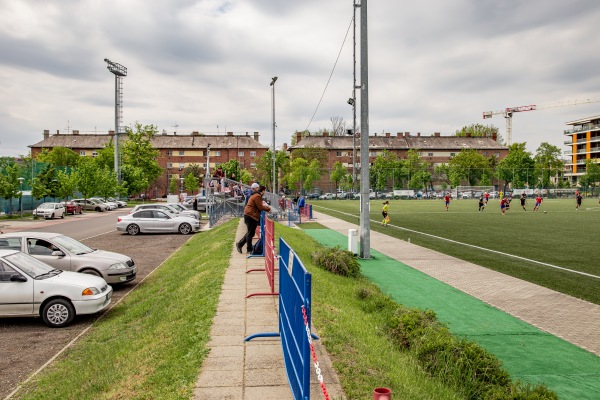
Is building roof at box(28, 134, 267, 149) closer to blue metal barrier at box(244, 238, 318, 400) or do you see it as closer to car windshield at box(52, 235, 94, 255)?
car windshield at box(52, 235, 94, 255)

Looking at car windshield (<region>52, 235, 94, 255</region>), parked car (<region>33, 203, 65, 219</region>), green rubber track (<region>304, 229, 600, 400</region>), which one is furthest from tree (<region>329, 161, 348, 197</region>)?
car windshield (<region>52, 235, 94, 255</region>)

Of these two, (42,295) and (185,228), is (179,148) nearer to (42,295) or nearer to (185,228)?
(185,228)

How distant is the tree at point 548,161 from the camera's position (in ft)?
385

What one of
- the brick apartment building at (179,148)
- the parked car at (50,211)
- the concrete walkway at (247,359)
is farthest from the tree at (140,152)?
the concrete walkway at (247,359)

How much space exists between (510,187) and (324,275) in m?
116

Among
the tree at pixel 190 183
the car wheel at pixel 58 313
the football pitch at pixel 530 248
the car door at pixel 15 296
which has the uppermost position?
the tree at pixel 190 183

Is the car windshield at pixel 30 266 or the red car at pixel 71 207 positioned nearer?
the car windshield at pixel 30 266

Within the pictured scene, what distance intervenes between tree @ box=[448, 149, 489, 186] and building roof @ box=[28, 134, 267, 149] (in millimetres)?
42947

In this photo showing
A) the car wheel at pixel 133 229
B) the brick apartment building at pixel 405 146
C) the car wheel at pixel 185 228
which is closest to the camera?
the car wheel at pixel 133 229

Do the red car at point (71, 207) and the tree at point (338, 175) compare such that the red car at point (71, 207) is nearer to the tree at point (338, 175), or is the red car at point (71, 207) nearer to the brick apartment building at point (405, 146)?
the tree at point (338, 175)

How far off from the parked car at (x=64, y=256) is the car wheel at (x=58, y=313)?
108 inches

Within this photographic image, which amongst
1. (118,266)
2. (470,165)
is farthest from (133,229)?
(470,165)

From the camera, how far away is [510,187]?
117062 mm

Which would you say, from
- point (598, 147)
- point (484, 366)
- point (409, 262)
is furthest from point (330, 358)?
point (598, 147)
